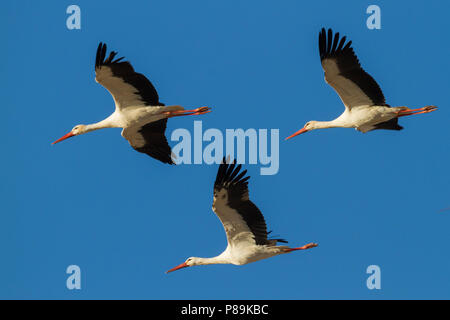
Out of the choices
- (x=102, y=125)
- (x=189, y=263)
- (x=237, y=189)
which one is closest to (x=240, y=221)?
(x=237, y=189)

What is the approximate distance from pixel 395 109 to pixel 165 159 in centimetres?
435

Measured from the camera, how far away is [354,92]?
57.2ft

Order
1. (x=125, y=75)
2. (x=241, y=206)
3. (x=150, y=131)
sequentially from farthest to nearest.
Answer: (x=150, y=131)
(x=125, y=75)
(x=241, y=206)

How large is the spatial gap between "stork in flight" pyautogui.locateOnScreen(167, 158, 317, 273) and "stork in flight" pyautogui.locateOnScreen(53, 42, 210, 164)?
2.42 metres

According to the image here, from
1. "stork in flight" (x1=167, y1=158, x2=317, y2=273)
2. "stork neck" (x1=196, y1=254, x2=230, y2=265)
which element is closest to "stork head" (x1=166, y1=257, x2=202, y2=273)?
"stork neck" (x1=196, y1=254, x2=230, y2=265)

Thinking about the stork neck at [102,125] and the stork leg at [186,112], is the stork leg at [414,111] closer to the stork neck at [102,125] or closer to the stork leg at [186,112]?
the stork leg at [186,112]

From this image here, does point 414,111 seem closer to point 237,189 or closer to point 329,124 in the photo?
point 329,124

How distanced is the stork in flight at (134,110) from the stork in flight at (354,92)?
2.70 meters

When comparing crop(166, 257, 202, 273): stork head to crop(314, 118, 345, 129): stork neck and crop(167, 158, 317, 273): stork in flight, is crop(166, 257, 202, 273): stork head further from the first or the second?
crop(314, 118, 345, 129): stork neck

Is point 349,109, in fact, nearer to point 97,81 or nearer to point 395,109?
point 395,109

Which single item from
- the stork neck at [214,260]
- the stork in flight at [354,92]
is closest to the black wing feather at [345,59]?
the stork in flight at [354,92]
